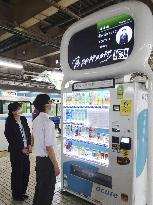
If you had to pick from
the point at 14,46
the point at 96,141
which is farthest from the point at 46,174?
the point at 14,46

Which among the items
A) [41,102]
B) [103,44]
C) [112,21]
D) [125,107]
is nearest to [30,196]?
[41,102]

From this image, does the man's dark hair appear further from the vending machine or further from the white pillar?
the white pillar

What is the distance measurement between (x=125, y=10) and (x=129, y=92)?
3.96 feet

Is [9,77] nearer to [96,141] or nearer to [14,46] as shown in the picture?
[14,46]

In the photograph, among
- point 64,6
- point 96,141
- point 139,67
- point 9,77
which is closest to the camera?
point 139,67

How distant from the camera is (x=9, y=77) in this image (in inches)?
429

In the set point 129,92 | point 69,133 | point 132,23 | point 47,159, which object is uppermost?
point 132,23

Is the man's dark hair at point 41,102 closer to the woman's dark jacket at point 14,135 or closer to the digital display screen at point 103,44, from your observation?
the digital display screen at point 103,44

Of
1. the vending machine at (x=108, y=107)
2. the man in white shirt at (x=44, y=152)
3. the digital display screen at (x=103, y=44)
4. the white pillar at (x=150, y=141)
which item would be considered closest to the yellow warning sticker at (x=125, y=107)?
the vending machine at (x=108, y=107)

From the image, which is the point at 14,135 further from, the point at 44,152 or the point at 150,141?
the point at 150,141

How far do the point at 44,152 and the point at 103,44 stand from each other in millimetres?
1957

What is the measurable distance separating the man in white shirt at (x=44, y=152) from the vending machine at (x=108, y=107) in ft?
2.67

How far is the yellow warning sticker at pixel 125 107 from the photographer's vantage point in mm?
→ 3662

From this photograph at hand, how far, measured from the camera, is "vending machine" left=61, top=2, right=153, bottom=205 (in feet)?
11.6
